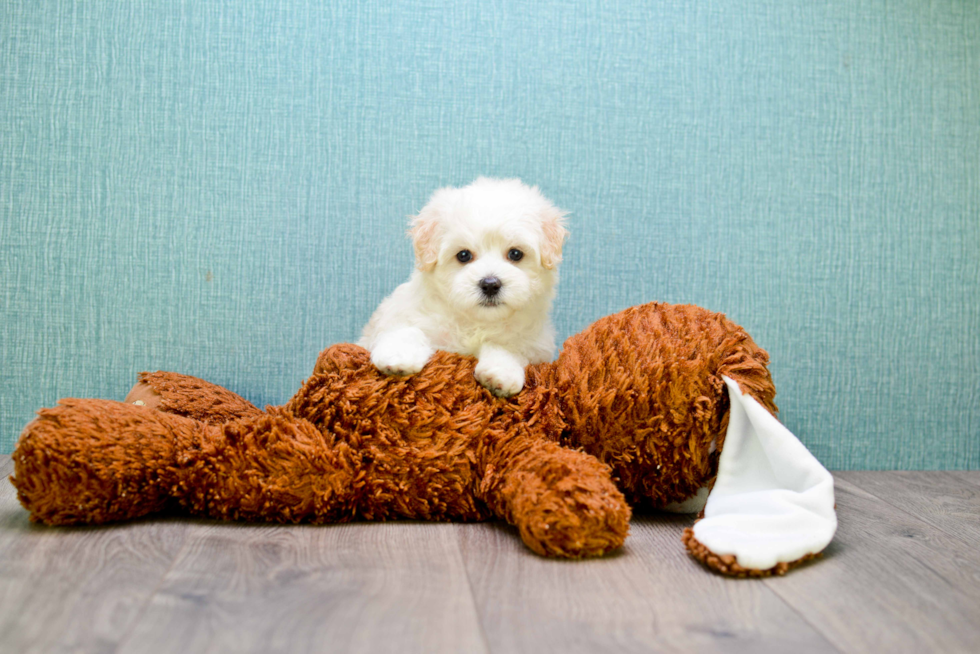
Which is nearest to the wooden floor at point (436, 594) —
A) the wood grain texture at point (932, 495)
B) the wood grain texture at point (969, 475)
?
the wood grain texture at point (932, 495)

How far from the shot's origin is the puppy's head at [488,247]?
1683 millimetres

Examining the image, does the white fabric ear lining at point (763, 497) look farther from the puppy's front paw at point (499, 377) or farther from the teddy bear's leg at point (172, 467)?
the teddy bear's leg at point (172, 467)

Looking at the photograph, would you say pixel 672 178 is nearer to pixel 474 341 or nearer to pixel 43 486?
pixel 474 341

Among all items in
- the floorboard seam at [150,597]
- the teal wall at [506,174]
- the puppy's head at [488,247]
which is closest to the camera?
the floorboard seam at [150,597]

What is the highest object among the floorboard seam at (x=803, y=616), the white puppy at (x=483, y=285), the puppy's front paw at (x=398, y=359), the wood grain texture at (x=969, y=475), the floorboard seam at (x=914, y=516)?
the white puppy at (x=483, y=285)

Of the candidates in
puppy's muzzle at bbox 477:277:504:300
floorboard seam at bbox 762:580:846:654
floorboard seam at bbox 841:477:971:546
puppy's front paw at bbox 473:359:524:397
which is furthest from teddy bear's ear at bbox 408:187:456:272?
floorboard seam at bbox 841:477:971:546

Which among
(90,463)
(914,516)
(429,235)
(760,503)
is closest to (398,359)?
(429,235)

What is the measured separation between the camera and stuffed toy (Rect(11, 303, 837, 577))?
4.59ft

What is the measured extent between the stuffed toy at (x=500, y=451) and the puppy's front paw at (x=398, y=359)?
0.06 ft

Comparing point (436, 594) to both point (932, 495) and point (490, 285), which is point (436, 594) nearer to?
point (490, 285)

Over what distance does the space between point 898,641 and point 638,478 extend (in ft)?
2.12

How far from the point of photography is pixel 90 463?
140cm

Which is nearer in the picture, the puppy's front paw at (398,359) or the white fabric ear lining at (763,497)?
the white fabric ear lining at (763,497)

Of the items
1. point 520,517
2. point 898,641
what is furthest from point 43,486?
point 898,641
